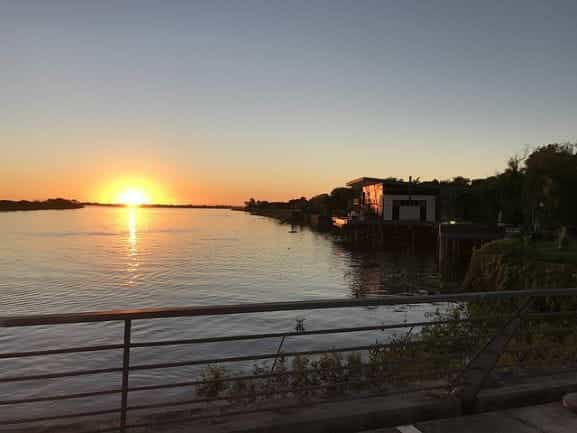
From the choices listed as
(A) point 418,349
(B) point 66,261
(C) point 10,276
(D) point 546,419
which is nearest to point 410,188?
(B) point 66,261

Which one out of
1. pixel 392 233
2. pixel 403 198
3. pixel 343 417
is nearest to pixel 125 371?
pixel 343 417

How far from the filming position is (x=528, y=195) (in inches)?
1841

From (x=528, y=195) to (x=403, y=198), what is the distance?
3241 cm

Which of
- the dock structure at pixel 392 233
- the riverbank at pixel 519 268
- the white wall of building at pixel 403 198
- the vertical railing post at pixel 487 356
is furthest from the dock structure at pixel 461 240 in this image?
the vertical railing post at pixel 487 356

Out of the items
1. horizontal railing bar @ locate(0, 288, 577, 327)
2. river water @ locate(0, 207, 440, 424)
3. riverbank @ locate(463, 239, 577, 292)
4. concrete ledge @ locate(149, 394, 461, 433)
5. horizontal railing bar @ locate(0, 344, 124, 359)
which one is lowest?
river water @ locate(0, 207, 440, 424)

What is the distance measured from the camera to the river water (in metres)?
16.6

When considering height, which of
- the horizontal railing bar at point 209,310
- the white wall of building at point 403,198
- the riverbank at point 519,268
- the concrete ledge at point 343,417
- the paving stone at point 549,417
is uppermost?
the white wall of building at point 403,198

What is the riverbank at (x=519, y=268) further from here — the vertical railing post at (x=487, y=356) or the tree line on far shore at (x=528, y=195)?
the vertical railing post at (x=487, y=356)

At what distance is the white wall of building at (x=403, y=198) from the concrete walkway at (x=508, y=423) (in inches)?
2941

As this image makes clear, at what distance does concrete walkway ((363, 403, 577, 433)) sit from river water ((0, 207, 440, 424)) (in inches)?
387

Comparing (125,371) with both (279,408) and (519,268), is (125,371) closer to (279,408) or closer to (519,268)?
(279,408)

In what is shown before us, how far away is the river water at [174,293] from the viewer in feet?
54.3

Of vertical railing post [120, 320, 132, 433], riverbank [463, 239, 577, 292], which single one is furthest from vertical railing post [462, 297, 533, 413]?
riverbank [463, 239, 577, 292]

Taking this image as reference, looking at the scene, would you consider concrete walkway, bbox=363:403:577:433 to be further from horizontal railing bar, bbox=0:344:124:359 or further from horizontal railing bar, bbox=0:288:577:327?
horizontal railing bar, bbox=0:344:124:359
